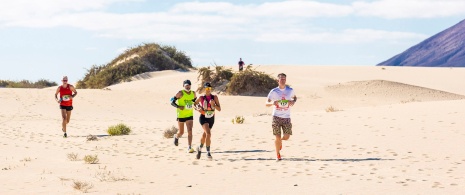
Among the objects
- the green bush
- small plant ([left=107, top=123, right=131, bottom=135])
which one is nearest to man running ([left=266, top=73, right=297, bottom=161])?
small plant ([left=107, top=123, right=131, bottom=135])

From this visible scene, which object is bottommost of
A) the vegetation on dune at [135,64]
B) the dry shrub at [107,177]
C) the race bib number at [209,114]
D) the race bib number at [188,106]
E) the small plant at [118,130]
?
the dry shrub at [107,177]

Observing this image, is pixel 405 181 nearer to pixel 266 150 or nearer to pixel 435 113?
pixel 266 150

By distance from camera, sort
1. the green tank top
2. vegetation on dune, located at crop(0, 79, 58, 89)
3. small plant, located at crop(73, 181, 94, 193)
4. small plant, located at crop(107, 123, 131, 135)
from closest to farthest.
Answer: small plant, located at crop(73, 181, 94, 193) → the green tank top → small plant, located at crop(107, 123, 131, 135) → vegetation on dune, located at crop(0, 79, 58, 89)

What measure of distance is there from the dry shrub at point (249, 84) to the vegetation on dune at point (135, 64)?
50.2 ft

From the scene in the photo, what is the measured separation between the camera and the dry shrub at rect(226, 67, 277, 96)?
3634 cm

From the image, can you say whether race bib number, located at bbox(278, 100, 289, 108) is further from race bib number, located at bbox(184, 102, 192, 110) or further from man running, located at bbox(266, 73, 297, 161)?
race bib number, located at bbox(184, 102, 192, 110)

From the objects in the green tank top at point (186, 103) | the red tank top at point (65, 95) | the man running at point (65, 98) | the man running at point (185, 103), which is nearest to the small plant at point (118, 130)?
the man running at point (65, 98)

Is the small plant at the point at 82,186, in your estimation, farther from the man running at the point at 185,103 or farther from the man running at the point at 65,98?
the man running at the point at 65,98

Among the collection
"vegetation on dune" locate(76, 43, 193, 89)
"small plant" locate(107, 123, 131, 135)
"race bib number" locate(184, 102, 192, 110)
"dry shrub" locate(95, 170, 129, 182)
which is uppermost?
"vegetation on dune" locate(76, 43, 193, 89)

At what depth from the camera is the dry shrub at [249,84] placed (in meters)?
36.3

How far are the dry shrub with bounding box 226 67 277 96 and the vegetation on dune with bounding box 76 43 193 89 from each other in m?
15.3

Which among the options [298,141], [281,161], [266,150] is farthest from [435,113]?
[281,161]

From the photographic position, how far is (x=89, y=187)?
958 cm

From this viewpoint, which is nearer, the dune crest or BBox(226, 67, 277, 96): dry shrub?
BBox(226, 67, 277, 96): dry shrub
